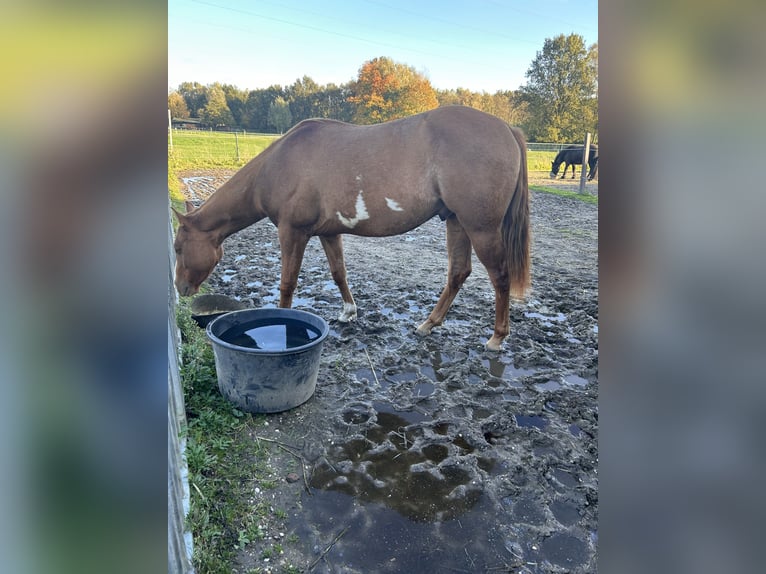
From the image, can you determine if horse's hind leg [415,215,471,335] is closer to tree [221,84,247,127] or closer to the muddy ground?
the muddy ground

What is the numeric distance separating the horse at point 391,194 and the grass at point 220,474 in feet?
3.95

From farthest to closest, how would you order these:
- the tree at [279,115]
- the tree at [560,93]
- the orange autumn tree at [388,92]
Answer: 1. the tree at [279,115]
2. the orange autumn tree at [388,92]
3. the tree at [560,93]

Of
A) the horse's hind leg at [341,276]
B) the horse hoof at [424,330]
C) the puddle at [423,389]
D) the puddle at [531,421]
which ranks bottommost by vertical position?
the puddle at [531,421]

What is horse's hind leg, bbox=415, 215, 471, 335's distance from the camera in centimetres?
403

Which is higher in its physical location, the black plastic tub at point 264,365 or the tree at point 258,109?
the tree at point 258,109

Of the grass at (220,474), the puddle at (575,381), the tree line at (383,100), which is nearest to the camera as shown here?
the grass at (220,474)

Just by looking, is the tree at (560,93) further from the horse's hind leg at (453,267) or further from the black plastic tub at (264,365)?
the black plastic tub at (264,365)

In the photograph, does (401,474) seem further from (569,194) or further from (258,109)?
(258,109)

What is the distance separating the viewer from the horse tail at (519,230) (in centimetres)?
364

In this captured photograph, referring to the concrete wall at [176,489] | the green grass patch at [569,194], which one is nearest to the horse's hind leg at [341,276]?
the concrete wall at [176,489]

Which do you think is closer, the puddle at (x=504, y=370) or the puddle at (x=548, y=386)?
the puddle at (x=548, y=386)

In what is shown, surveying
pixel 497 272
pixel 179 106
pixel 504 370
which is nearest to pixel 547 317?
pixel 497 272
